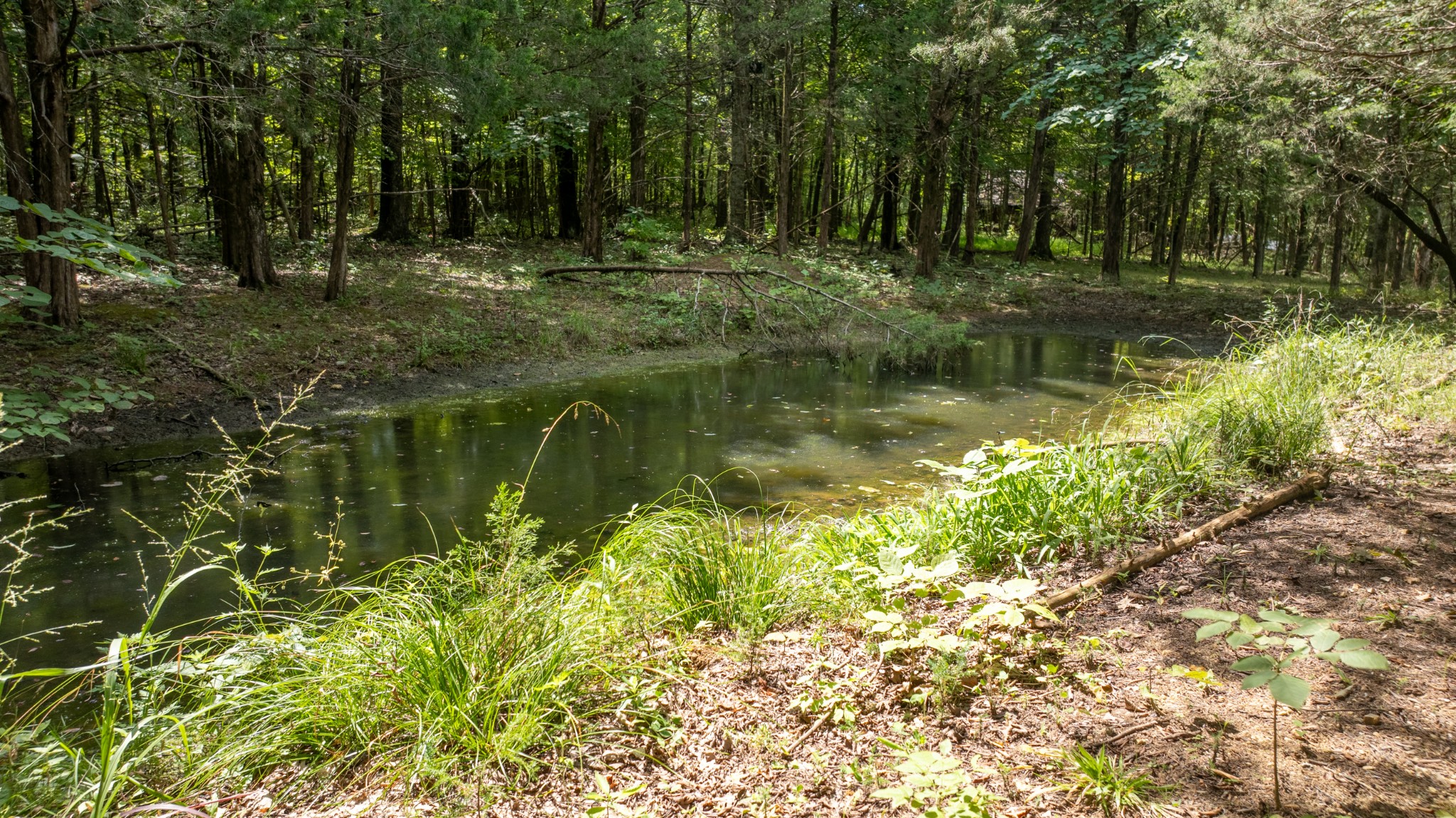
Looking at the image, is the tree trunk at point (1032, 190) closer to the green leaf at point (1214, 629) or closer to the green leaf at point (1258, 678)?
the green leaf at point (1214, 629)

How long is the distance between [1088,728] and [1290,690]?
0.73 m

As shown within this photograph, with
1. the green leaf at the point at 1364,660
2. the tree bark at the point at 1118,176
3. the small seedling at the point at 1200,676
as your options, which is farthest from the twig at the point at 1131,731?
the tree bark at the point at 1118,176

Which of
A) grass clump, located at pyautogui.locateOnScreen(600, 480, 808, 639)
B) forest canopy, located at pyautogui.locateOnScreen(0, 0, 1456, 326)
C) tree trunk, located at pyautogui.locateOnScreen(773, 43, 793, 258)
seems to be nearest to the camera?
grass clump, located at pyautogui.locateOnScreen(600, 480, 808, 639)

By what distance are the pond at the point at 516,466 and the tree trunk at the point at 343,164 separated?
10.7 ft

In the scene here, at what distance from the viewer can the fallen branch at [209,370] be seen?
824 centimetres

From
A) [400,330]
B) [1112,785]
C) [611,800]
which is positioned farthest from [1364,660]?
[400,330]

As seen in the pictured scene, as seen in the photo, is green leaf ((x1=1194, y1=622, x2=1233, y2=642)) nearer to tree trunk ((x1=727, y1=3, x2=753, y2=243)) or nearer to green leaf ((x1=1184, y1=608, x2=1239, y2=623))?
green leaf ((x1=1184, y1=608, x2=1239, y2=623))

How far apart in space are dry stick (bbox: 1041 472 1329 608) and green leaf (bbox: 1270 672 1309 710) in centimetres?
120

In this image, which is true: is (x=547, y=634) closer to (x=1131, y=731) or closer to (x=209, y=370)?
(x=1131, y=731)

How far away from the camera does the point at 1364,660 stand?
1.64m

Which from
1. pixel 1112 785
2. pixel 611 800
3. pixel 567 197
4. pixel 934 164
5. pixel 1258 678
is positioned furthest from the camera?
pixel 567 197

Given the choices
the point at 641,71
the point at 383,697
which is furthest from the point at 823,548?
the point at 641,71

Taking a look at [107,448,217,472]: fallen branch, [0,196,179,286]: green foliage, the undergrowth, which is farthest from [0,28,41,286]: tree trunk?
the undergrowth

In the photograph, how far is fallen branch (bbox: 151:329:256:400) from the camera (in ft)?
27.0
